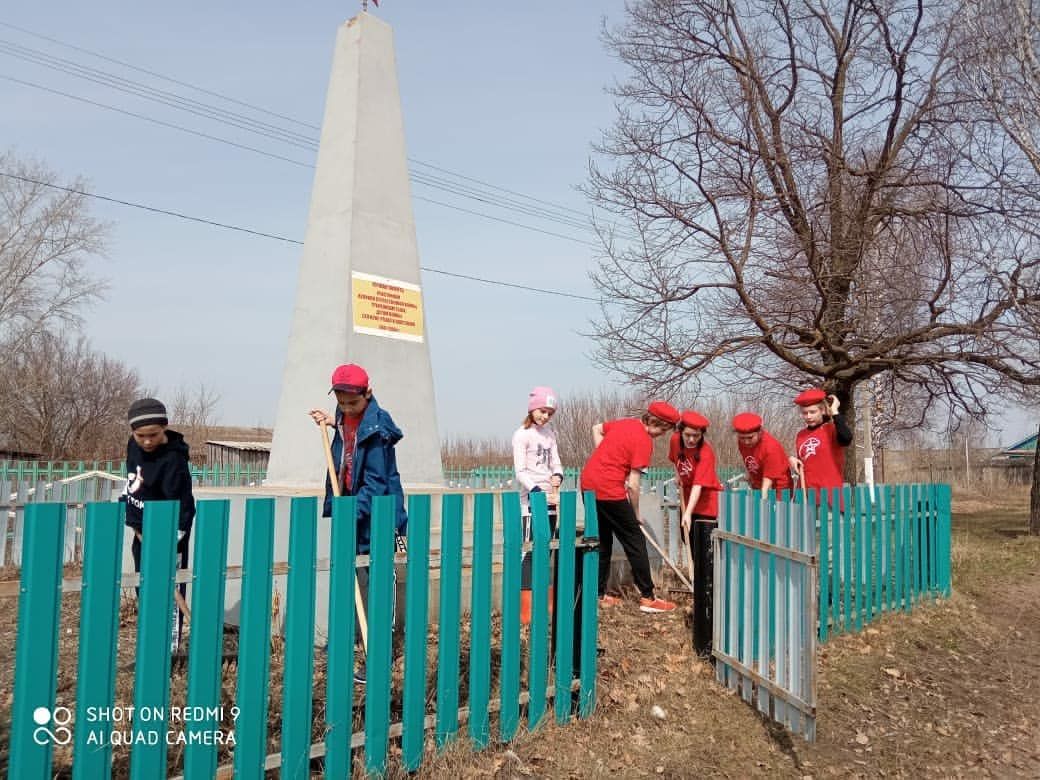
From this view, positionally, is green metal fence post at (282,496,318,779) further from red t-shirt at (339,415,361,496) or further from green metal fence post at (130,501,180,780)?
red t-shirt at (339,415,361,496)

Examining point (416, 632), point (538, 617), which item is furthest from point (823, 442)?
point (416, 632)

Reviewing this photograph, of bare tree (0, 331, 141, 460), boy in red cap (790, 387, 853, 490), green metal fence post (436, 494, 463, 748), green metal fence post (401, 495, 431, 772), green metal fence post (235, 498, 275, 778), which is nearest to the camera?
green metal fence post (235, 498, 275, 778)

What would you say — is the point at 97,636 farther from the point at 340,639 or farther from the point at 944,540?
the point at 944,540

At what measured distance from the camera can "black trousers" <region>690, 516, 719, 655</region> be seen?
185 inches

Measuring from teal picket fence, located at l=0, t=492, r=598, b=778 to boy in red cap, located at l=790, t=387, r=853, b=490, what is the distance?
2.94 m

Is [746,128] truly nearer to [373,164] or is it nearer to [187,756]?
[373,164]

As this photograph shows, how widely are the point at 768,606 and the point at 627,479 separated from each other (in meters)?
1.54

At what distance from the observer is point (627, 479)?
5.43 meters

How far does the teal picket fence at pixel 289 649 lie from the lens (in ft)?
7.66

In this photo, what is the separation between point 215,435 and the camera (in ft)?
125

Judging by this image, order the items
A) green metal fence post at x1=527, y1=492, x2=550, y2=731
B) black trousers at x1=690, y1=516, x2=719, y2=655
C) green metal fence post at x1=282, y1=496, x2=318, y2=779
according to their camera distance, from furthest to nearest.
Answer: black trousers at x1=690, y1=516, x2=719, y2=655
green metal fence post at x1=527, y1=492, x2=550, y2=731
green metal fence post at x1=282, y1=496, x2=318, y2=779

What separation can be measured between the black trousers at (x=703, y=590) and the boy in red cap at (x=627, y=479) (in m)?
0.67

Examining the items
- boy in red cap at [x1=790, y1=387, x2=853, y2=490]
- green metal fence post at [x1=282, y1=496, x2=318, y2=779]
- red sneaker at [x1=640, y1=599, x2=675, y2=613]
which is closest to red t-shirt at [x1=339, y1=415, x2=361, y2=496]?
green metal fence post at [x1=282, y1=496, x2=318, y2=779]

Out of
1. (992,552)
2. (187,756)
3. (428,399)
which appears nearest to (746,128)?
(992,552)
